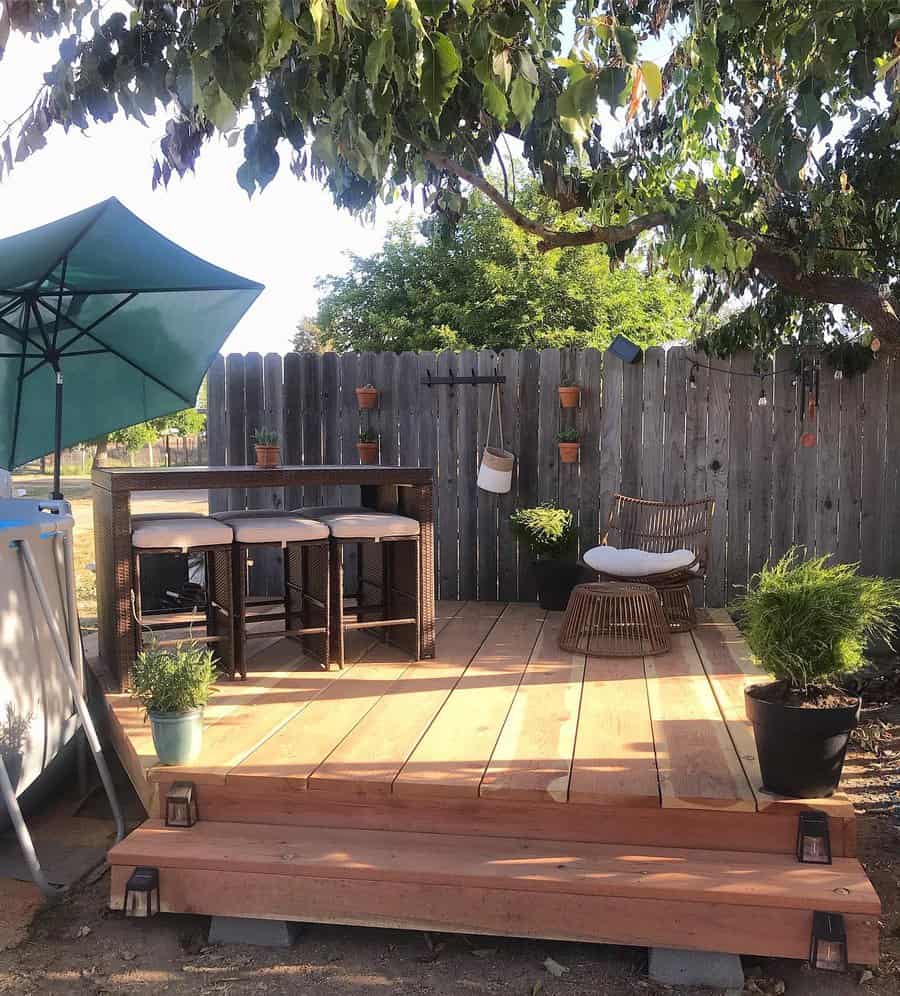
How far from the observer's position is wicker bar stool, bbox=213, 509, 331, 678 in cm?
382

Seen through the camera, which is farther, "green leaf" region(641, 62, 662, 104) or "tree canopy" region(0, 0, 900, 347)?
"tree canopy" region(0, 0, 900, 347)

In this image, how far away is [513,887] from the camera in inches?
94.5

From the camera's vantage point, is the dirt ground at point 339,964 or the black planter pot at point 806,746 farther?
the black planter pot at point 806,746

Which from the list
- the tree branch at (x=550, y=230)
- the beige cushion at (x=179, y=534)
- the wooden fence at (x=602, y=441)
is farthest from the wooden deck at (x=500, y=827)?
the wooden fence at (x=602, y=441)

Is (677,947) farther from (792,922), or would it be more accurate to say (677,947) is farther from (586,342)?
(586,342)

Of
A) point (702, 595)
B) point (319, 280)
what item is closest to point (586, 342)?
point (319, 280)

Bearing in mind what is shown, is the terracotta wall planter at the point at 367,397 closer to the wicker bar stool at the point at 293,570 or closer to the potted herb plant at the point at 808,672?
the wicker bar stool at the point at 293,570

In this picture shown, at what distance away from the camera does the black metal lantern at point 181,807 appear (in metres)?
2.74

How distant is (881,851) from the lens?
9.84ft

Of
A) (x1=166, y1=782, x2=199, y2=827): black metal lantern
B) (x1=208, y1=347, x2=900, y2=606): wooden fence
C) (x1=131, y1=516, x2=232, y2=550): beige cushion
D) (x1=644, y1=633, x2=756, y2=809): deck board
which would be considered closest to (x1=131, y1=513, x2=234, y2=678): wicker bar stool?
(x1=131, y1=516, x2=232, y2=550): beige cushion

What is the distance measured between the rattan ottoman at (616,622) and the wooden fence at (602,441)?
3.85 ft

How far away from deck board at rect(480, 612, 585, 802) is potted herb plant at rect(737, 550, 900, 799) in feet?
1.95

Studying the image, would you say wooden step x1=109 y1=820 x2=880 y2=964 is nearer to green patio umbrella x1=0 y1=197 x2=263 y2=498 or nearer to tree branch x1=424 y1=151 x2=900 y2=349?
green patio umbrella x1=0 y1=197 x2=263 y2=498

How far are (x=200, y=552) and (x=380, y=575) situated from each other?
→ 97 cm
